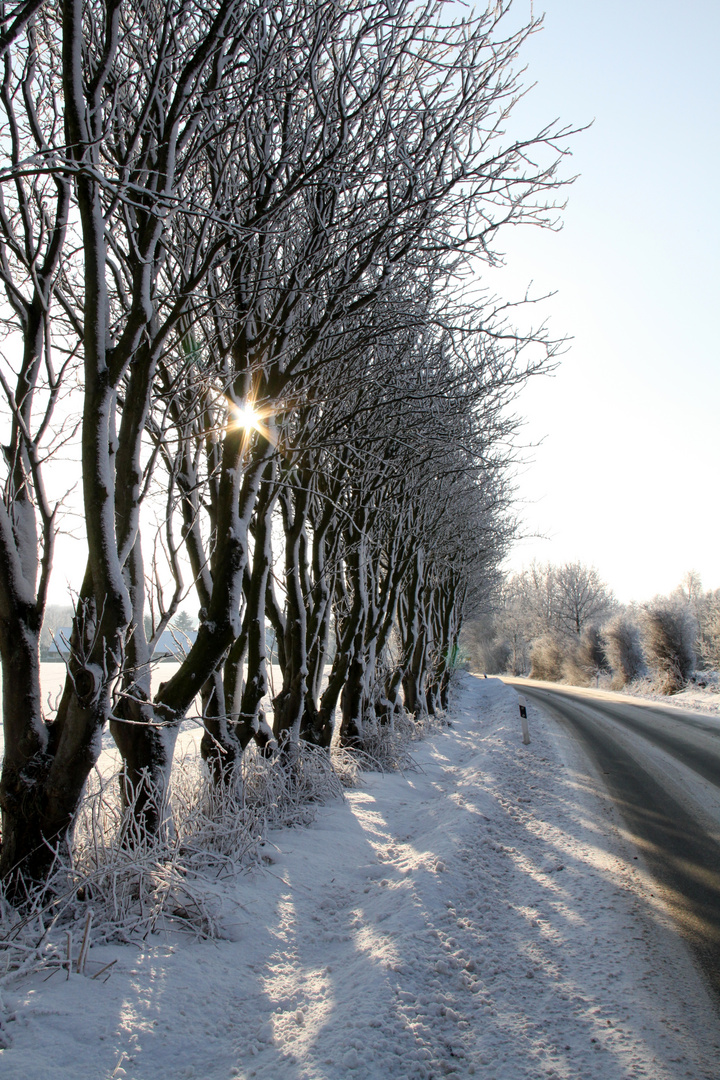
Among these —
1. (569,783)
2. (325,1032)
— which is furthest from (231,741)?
(569,783)

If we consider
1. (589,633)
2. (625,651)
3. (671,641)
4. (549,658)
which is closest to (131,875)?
(671,641)

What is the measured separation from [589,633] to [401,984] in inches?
1467

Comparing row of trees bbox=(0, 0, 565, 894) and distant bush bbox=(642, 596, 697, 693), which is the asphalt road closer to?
row of trees bbox=(0, 0, 565, 894)

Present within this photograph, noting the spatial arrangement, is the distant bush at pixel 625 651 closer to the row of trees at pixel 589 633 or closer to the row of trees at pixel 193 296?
the row of trees at pixel 589 633

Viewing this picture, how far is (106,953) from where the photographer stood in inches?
109

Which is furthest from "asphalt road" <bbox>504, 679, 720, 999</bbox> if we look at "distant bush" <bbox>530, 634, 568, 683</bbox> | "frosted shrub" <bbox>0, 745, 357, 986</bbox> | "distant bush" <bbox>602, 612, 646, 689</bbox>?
"distant bush" <bbox>530, 634, 568, 683</bbox>

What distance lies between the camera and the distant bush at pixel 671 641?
2345cm

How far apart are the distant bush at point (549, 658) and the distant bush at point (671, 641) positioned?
55.5 ft

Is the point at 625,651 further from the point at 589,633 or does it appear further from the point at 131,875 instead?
the point at 131,875

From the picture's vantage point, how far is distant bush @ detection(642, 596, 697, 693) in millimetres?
23453

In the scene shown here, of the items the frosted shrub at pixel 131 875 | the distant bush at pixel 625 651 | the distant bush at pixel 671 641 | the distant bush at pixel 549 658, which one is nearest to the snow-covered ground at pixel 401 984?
the frosted shrub at pixel 131 875

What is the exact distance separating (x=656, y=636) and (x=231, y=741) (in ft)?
78.5

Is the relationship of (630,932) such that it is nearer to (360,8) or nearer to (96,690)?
(96,690)

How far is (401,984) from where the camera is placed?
2.71 m
